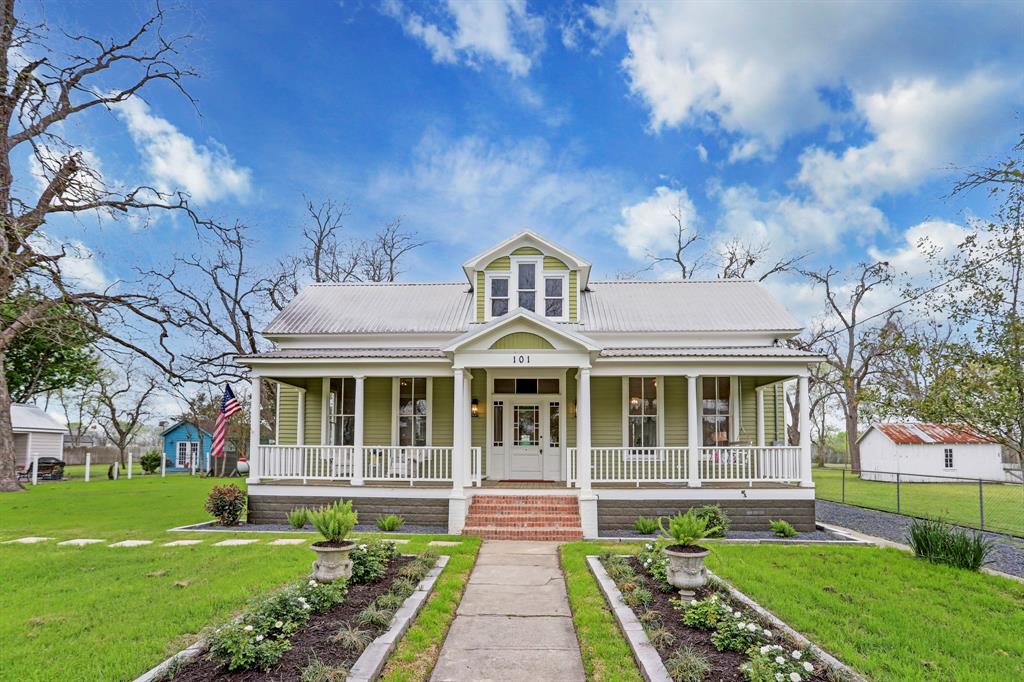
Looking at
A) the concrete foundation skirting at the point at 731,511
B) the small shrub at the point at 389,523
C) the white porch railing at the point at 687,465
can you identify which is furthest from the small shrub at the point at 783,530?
the small shrub at the point at 389,523

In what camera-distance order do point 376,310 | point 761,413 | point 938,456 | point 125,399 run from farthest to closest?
point 125,399 < point 938,456 < point 376,310 < point 761,413

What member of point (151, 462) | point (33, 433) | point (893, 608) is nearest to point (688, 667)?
point (893, 608)

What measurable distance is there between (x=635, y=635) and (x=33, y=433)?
35.6m

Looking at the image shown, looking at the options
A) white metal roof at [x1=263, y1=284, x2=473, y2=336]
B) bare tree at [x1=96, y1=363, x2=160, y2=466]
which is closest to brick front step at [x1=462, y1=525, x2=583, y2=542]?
white metal roof at [x1=263, y1=284, x2=473, y2=336]

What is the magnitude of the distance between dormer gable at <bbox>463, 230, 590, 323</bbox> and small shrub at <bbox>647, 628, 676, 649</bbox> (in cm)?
1001

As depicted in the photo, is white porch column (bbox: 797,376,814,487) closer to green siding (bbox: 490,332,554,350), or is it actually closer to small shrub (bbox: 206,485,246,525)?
green siding (bbox: 490,332,554,350)

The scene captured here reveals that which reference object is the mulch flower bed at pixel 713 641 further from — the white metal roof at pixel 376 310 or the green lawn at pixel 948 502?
the white metal roof at pixel 376 310

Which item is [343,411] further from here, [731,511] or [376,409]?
[731,511]

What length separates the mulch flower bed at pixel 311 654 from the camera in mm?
4117

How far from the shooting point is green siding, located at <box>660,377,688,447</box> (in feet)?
46.6

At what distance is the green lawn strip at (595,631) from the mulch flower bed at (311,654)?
187 cm

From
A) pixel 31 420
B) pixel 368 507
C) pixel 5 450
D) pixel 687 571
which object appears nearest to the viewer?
pixel 687 571

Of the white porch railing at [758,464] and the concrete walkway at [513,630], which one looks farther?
the white porch railing at [758,464]

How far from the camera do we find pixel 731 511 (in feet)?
38.2
